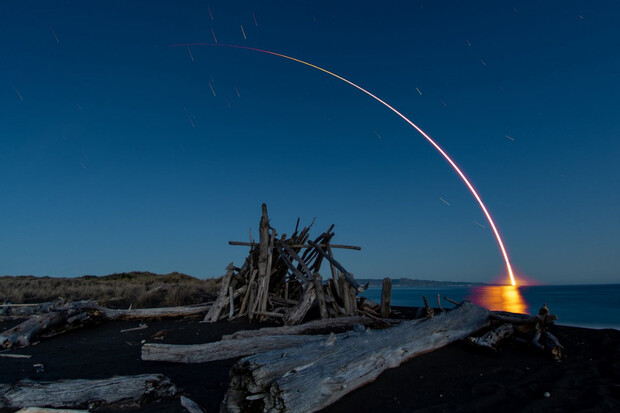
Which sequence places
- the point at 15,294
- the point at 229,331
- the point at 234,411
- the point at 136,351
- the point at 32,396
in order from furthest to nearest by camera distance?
the point at 15,294, the point at 229,331, the point at 136,351, the point at 32,396, the point at 234,411

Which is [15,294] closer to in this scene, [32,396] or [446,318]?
[32,396]

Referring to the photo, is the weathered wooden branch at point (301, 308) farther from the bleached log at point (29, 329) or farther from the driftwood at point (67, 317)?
the bleached log at point (29, 329)

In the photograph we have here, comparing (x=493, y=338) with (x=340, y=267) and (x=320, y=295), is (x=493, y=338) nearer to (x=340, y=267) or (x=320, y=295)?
(x=320, y=295)

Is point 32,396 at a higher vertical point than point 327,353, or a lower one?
lower

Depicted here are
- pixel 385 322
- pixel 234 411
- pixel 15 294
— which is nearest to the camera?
pixel 234 411

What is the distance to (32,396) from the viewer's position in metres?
4.34

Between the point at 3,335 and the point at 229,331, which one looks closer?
the point at 3,335

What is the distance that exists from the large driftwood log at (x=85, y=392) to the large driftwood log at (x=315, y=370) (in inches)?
48.5

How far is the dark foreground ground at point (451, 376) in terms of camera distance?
4.44 meters

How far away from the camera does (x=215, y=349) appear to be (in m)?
6.38

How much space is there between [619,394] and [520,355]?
77.5 inches

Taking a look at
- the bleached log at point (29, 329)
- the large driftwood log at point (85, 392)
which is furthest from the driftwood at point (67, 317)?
the large driftwood log at point (85, 392)

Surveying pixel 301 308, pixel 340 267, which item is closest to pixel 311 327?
pixel 301 308

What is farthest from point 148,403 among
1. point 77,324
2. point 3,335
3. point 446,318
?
point 77,324
